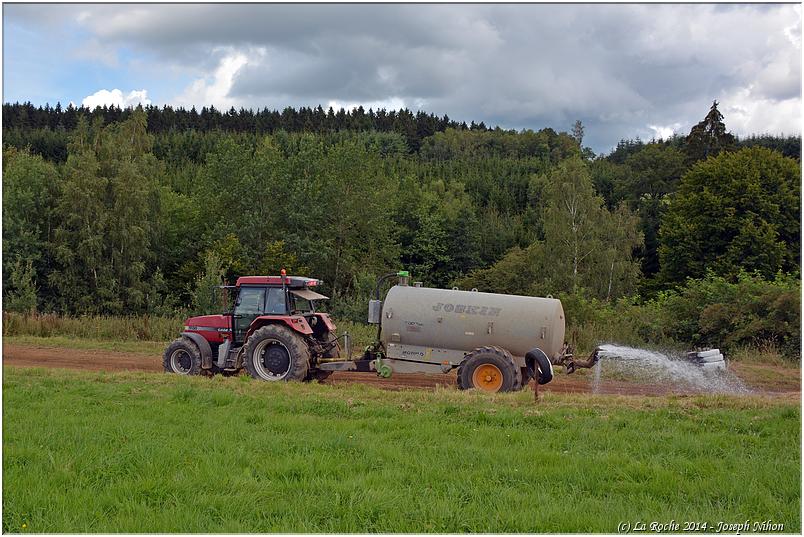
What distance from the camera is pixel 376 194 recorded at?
43.6 m

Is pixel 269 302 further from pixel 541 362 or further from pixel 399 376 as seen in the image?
pixel 541 362

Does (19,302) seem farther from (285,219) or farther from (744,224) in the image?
(744,224)

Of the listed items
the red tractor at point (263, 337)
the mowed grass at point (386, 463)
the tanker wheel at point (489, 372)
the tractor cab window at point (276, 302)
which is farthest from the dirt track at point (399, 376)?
the mowed grass at point (386, 463)

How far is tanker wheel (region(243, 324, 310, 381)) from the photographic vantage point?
14.1 metres

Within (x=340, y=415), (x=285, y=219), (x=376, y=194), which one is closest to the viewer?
(x=340, y=415)

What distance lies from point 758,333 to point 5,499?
21.0 meters

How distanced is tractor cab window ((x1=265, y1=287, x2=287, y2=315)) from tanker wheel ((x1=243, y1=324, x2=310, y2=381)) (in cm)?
38

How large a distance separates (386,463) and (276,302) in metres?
7.57

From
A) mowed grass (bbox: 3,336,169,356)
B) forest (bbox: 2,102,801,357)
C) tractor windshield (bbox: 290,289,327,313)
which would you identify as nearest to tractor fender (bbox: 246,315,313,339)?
tractor windshield (bbox: 290,289,327,313)

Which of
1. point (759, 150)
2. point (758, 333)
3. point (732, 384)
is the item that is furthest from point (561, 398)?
point (759, 150)

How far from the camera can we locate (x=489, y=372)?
13555 millimetres

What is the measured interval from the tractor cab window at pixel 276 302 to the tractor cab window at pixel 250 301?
0.51 ft

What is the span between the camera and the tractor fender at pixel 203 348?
14836mm

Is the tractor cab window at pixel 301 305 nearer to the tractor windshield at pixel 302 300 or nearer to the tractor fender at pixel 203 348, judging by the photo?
the tractor windshield at pixel 302 300
